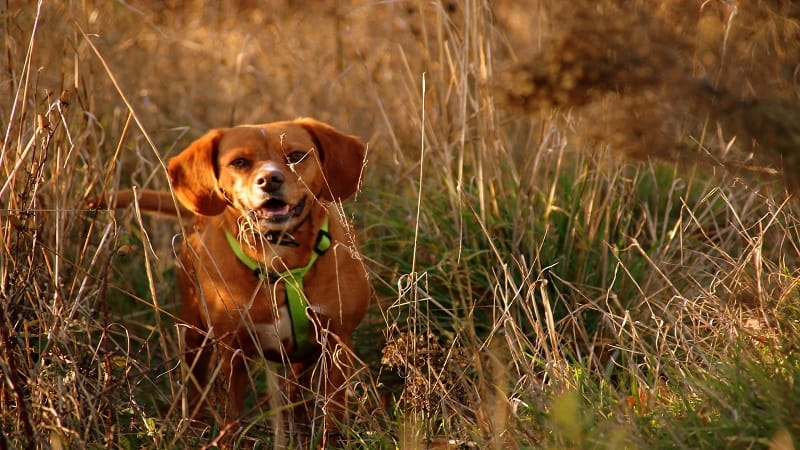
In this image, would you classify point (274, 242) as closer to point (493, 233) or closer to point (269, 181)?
point (269, 181)

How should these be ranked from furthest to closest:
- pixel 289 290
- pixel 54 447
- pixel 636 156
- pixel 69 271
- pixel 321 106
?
1. pixel 321 106
2. pixel 69 271
3. pixel 289 290
4. pixel 54 447
5. pixel 636 156

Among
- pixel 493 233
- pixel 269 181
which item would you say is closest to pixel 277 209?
pixel 269 181

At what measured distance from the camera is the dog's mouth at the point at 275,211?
128 inches

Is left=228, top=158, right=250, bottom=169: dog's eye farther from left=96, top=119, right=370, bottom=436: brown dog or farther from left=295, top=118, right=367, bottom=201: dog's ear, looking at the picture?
left=295, top=118, right=367, bottom=201: dog's ear

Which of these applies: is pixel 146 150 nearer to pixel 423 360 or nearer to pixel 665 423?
pixel 423 360

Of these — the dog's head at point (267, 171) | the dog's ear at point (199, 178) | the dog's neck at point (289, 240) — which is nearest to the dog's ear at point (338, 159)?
the dog's head at point (267, 171)

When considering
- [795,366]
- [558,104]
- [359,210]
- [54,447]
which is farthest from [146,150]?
[795,366]

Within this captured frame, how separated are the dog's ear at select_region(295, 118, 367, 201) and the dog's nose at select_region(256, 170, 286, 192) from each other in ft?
1.00

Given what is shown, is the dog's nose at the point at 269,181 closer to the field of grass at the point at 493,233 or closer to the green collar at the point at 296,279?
the green collar at the point at 296,279

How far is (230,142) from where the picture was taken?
11.5ft

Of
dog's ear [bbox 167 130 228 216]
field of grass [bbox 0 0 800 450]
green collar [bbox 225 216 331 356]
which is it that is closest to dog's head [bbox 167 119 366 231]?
dog's ear [bbox 167 130 228 216]

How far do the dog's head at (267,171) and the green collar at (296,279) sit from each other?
0.12 metres

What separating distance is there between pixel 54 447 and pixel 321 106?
4.16 m

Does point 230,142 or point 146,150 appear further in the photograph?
point 146,150
